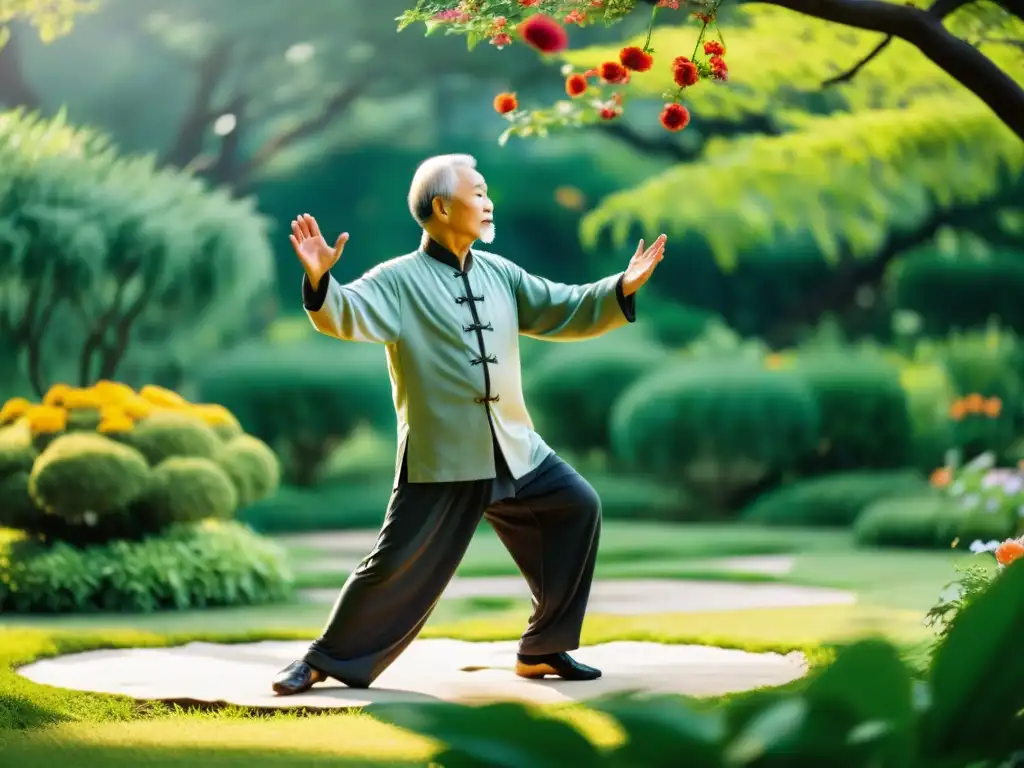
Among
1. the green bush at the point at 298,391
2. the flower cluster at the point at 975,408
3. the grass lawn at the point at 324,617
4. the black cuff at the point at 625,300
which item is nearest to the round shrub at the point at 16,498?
the grass lawn at the point at 324,617

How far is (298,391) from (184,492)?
613 centimetres

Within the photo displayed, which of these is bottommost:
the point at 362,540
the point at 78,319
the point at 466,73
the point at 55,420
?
the point at 362,540

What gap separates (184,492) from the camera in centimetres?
830

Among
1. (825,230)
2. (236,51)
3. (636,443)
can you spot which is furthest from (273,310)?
(825,230)

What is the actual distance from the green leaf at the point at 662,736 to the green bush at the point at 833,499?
1218cm

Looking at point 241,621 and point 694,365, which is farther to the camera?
point 694,365

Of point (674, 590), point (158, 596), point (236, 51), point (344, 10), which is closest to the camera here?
point (158, 596)

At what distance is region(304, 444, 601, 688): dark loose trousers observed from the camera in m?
4.80

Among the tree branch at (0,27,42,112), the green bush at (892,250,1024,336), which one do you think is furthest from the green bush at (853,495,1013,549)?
the tree branch at (0,27,42,112)

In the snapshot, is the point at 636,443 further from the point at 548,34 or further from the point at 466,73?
the point at 548,34

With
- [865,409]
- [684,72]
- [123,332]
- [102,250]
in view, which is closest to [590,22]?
[684,72]

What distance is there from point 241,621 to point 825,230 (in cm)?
759

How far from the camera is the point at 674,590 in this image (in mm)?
8703

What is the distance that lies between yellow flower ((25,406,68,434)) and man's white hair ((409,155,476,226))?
13.2ft
